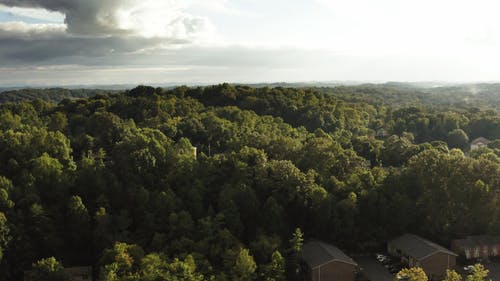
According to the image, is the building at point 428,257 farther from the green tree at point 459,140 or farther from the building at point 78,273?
the green tree at point 459,140

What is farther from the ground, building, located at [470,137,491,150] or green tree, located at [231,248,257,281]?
building, located at [470,137,491,150]

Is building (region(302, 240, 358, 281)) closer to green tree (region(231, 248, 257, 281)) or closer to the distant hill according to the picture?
green tree (region(231, 248, 257, 281))

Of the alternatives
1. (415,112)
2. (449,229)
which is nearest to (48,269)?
(449,229)

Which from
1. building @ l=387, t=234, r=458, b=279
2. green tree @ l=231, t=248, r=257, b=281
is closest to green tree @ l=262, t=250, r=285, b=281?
green tree @ l=231, t=248, r=257, b=281

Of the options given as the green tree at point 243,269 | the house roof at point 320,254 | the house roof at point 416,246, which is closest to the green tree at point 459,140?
the house roof at point 416,246

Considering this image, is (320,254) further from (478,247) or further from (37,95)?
(37,95)

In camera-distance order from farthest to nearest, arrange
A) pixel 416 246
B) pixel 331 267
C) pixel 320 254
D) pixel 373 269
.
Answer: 1. pixel 416 246
2. pixel 373 269
3. pixel 320 254
4. pixel 331 267

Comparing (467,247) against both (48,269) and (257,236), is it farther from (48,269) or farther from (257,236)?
(48,269)

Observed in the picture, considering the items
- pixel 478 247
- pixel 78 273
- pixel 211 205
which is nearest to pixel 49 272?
pixel 78 273
